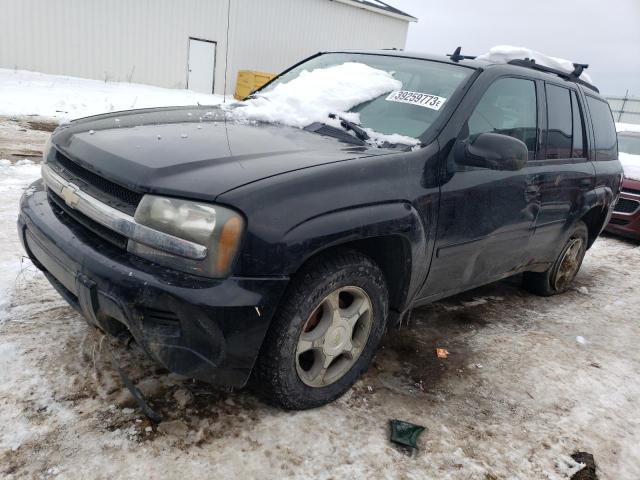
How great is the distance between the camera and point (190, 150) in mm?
2186

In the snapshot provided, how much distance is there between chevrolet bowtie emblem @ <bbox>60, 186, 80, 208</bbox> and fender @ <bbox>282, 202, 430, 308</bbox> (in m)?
1.00

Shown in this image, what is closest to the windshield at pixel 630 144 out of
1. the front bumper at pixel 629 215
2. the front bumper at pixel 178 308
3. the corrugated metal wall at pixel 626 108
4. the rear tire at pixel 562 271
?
the front bumper at pixel 629 215

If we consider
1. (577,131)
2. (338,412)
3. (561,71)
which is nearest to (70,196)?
(338,412)

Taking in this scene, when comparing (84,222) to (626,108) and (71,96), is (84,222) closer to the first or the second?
(71,96)

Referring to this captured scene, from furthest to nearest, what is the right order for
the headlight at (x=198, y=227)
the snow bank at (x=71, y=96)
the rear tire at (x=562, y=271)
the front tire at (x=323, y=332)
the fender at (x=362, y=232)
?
the snow bank at (x=71, y=96) < the rear tire at (x=562, y=271) < the front tire at (x=323, y=332) < the fender at (x=362, y=232) < the headlight at (x=198, y=227)

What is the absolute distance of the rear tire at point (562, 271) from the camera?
4262mm

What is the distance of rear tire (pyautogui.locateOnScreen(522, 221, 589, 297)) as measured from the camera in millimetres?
4262

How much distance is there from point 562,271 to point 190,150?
11.9 ft

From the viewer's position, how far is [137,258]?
6.46ft

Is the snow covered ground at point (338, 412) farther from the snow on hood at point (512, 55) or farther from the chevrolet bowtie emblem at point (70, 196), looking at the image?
the snow on hood at point (512, 55)

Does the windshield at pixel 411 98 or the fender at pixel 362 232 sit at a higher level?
the windshield at pixel 411 98

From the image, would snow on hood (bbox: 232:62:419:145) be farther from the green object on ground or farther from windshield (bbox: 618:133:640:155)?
windshield (bbox: 618:133:640:155)

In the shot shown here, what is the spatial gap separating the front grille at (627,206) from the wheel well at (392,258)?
18.5 ft

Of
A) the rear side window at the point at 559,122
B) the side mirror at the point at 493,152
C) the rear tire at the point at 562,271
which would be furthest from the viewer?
the rear tire at the point at 562,271
